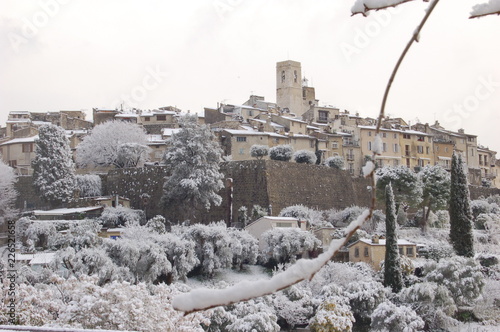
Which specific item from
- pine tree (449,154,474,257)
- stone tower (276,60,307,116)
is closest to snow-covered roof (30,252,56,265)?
pine tree (449,154,474,257)

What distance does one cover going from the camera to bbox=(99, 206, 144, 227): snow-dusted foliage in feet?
103

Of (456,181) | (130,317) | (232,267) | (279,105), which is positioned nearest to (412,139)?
(279,105)

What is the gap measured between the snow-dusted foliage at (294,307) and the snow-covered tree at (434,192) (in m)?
13.2

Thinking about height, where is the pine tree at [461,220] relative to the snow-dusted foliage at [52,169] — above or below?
below

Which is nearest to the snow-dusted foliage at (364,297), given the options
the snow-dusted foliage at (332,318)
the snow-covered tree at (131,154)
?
the snow-dusted foliage at (332,318)

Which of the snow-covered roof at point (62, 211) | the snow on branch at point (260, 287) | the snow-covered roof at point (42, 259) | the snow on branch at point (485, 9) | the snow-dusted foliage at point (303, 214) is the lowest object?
the snow-covered roof at point (42, 259)

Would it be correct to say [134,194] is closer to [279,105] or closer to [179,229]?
[179,229]

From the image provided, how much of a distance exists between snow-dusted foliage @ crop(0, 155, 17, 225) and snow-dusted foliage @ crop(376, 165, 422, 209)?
1915 cm

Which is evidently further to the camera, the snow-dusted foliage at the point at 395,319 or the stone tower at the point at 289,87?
the stone tower at the point at 289,87

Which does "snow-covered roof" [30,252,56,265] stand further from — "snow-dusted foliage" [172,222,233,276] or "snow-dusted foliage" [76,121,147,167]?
"snow-dusted foliage" [76,121,147,167]

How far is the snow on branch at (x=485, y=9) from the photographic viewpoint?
1.14m

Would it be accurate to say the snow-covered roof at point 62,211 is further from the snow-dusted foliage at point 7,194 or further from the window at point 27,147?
the window at point 27,147

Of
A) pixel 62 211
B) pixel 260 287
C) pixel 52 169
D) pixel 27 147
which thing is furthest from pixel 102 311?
pixel 27 147

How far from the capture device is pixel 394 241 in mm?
24141
